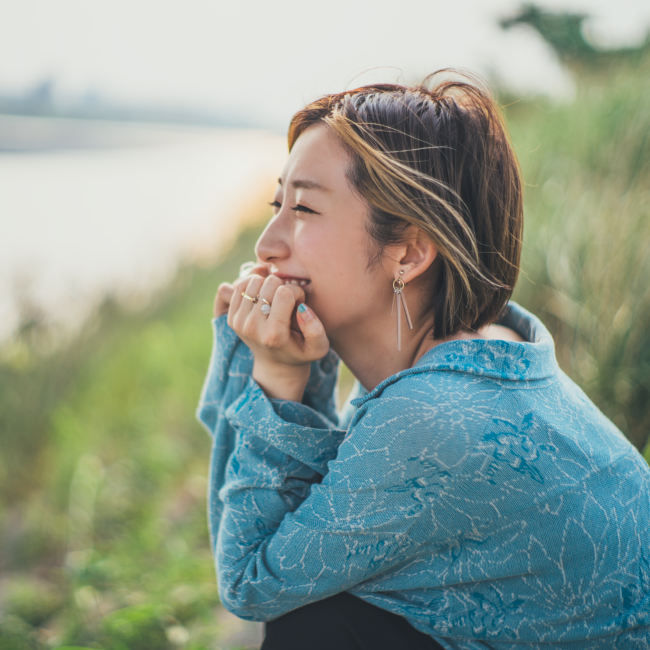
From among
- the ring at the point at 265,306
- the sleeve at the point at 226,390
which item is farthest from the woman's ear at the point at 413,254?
the sleeve at the point at 226,390

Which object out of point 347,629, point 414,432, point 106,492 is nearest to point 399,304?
point 414,432

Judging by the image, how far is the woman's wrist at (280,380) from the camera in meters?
1.96

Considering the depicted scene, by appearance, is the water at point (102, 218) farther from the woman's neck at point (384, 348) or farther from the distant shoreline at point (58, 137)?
the woman's neck at point (384, 348)

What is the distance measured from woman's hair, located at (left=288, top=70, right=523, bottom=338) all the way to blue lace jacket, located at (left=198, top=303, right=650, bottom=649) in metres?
0.28

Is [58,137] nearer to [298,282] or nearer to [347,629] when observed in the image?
[298,282]

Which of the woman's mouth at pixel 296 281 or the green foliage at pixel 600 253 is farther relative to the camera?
the green foliage at pixel 600 253

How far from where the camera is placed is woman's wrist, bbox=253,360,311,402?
1.96 m

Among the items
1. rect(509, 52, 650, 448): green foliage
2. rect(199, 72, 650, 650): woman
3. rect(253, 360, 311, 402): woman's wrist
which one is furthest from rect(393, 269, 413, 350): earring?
rect(509, 52, 650, 448): green foliage

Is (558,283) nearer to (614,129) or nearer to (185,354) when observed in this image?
(614,129)

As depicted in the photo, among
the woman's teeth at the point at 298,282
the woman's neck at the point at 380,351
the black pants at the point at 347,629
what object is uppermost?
the woman's teeth at the point at 298,282

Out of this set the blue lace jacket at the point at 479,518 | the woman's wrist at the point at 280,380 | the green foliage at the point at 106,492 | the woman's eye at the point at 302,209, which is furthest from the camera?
the green foliage at the point at 106,492

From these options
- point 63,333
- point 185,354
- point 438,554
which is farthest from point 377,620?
point 185,354

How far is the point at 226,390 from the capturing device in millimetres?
2152

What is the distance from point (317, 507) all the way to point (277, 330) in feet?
1.67
